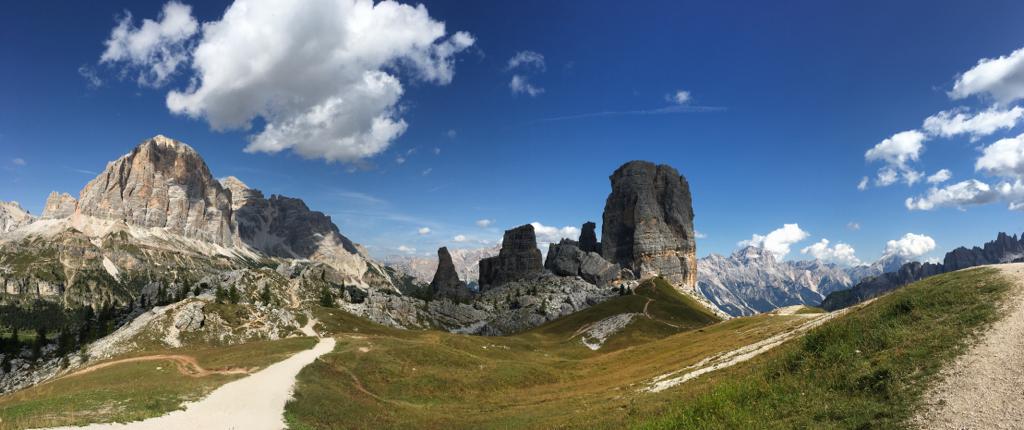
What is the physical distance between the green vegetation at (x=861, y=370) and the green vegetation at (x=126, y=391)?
32173 mm

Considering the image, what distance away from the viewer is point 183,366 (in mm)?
54219

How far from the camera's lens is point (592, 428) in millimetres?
25438

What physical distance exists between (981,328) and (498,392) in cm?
4419

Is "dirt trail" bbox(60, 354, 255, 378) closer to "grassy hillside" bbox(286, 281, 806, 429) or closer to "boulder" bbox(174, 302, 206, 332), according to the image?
"grassy hillside" bbox(286, 281, 806, 429)

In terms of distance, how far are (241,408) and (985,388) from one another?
4370 centimetres

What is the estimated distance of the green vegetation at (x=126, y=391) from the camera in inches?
1131

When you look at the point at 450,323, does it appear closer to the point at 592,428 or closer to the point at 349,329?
the point at 349,329

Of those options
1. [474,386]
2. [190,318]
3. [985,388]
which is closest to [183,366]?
[474,386]

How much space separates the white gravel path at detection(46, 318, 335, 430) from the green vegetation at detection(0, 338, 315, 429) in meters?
1.09

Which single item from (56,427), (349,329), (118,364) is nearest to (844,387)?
(56,427)

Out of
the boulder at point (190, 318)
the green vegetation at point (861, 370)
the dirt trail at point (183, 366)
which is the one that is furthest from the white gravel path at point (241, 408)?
the boulder at point (190, 318)

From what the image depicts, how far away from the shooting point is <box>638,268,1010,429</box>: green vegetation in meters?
19.1

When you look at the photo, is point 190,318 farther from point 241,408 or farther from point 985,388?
point 985,388

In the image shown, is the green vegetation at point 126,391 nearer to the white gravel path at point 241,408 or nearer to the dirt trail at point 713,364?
the white gravel path at point 241,408
